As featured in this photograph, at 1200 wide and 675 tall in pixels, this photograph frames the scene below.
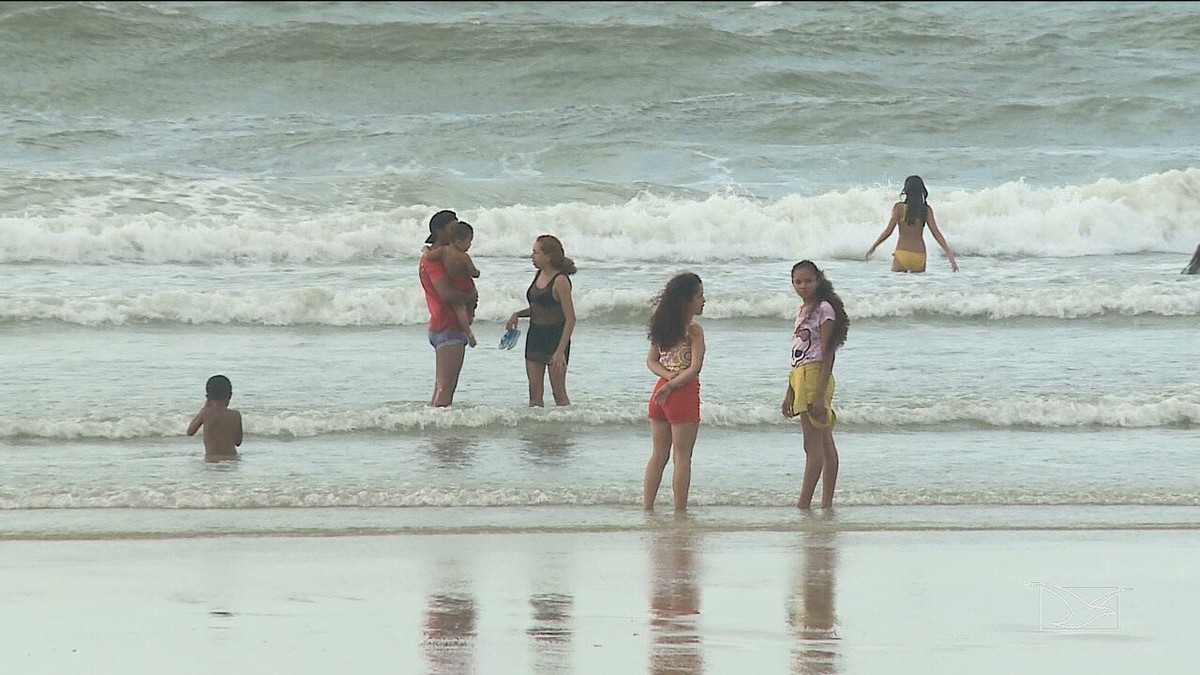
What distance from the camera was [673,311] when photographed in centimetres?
824

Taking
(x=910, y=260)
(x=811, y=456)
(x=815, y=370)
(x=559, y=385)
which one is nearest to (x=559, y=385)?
(x=559, y=385)

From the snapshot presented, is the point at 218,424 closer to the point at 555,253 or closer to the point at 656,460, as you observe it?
the point at 555,253

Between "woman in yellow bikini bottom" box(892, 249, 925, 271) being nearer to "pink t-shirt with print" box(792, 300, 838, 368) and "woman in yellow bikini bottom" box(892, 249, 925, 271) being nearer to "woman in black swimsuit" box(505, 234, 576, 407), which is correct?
"woman in black swimsuit" box(505, 234, 576, 407)

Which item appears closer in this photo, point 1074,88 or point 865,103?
point 865,103

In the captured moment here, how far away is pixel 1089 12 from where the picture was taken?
129 ft

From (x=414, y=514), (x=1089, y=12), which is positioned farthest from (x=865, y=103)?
(x=414, y=514)

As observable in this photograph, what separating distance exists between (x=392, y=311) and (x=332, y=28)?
757 inches

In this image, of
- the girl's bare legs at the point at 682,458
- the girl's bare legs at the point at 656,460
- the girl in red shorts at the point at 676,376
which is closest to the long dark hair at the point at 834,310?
the girl in red shorts at the point at 676,376

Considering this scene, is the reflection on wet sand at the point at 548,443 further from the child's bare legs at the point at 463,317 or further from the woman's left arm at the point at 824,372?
the woman's left arm at the point at 824,372

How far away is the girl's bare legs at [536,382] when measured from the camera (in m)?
11.0

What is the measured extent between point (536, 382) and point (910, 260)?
673cm

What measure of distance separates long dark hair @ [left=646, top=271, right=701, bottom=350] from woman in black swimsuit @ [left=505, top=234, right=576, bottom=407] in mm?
2443

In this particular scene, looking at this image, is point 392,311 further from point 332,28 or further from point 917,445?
point 332,28

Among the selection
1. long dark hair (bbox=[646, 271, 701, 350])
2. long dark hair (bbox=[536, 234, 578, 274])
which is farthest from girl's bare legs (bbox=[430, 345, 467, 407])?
long dark hair (bbox=[646, 271, 701, 350])
